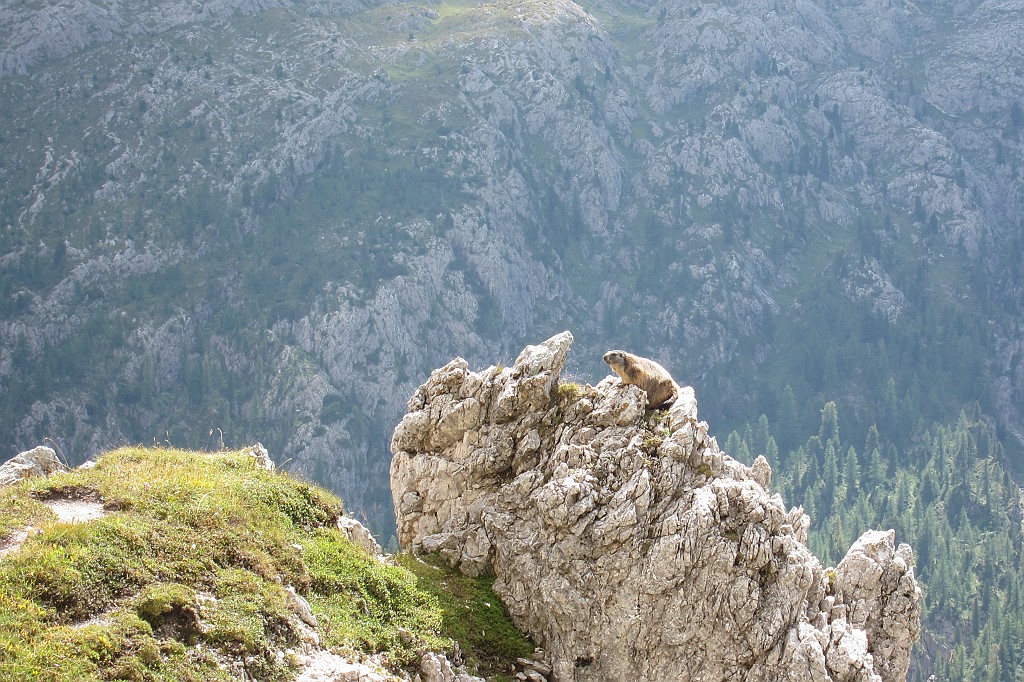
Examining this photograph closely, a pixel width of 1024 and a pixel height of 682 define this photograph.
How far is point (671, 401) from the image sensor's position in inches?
1421

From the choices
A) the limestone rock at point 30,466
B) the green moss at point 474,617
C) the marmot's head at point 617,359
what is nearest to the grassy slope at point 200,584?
the green moss at point 474,617

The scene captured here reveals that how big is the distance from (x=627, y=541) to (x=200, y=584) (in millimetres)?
12963

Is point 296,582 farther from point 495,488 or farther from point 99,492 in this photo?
point 495,488

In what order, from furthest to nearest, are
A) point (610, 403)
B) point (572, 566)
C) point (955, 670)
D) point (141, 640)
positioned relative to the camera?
point (955, 670), point (610, 403), point (572, 566), point (141, 640)

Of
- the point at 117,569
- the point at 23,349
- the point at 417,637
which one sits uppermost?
the point at 117,569

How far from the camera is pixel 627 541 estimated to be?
31.9 m

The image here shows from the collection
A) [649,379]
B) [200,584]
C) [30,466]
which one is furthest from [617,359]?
[30,466]

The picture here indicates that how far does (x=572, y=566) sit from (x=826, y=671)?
26.3ft

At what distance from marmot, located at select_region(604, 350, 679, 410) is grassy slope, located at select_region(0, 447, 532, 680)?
8.89 m

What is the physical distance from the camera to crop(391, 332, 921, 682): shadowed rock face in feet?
101

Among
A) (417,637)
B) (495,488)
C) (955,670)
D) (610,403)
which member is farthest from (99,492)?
(955,670)

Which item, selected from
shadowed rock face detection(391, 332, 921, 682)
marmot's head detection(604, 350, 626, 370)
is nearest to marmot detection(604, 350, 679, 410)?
marmot's head detection(604, 350, 626, 370)

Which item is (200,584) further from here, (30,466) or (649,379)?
(649,379)

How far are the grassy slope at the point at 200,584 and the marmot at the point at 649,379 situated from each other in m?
8.89
